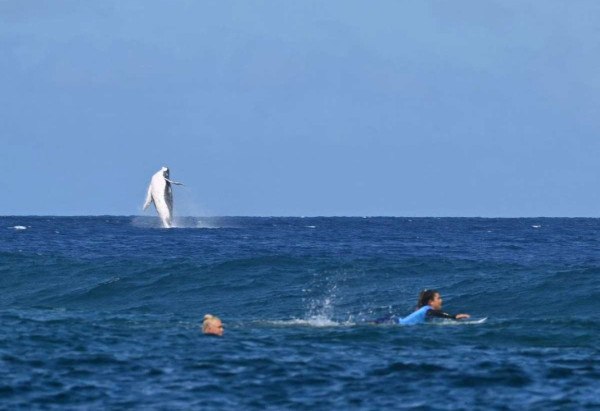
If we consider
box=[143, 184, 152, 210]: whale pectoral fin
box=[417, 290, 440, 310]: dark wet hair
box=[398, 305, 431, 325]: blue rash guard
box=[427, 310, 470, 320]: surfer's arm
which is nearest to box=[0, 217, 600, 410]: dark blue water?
box=[427, 310, 470, 320]: surfer's arm

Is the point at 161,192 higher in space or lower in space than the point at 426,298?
higher

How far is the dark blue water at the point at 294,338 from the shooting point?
560 inches

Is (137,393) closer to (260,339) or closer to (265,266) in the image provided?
(260,339)

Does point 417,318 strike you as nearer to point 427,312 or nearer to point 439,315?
point 427,312

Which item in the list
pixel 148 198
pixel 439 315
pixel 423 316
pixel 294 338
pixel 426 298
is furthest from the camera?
pixel 148 198

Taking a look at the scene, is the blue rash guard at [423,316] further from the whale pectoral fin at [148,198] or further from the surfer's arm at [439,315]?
the whale pectoral fin at [148,198]

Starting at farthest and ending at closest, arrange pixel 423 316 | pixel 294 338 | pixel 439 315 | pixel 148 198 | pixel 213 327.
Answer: pixel 148 198, pixel 423 316, pixel 439 315, pixel 213 327, pixel 294 338

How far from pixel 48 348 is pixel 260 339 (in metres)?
3.65

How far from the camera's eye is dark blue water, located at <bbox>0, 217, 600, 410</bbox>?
46.7 feet

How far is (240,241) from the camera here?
61406 mm

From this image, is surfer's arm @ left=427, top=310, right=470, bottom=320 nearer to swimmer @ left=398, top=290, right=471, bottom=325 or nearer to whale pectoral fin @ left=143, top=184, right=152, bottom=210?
swimmer @ left=398, top=290, right=471, bottom=325

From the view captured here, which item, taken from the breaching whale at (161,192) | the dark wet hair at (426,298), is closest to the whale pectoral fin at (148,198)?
the breaching whale at (161,192)

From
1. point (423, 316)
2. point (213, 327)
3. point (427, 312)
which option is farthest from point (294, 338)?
point (427, 312)

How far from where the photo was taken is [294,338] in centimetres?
1953
